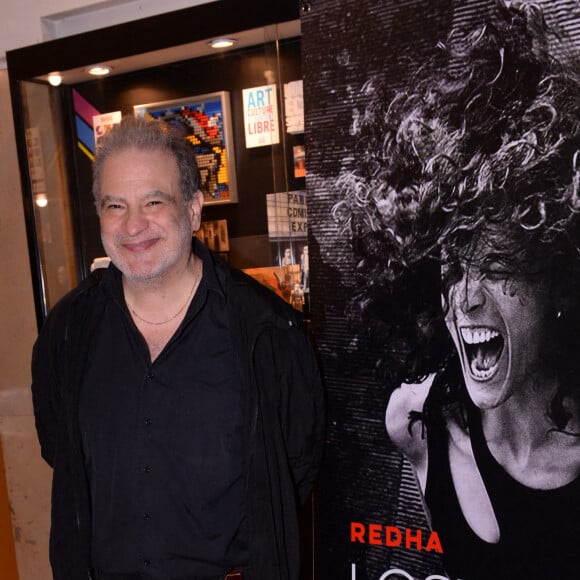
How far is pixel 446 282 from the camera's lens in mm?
1782

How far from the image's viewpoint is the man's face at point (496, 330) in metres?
1.70

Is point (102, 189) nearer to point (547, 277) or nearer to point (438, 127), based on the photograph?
point (438, 127)

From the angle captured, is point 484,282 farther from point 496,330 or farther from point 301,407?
point 301,407

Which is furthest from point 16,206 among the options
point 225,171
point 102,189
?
point 102,189

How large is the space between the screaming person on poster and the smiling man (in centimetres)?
36

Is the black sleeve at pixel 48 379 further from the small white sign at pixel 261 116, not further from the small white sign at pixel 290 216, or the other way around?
the small white sign at pixel 261 116

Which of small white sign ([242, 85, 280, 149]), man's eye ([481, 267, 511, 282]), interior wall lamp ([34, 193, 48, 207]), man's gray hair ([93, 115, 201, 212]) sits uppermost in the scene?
small white sign ([242, 85, 280, 149])

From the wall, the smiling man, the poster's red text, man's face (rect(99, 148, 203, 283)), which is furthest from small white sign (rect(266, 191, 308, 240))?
the wall

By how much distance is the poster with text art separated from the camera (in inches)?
64.9

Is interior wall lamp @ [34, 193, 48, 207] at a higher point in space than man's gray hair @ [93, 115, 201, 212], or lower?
lower

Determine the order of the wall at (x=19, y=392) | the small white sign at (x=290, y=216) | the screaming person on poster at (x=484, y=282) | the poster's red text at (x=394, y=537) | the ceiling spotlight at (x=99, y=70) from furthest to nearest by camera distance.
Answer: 1. the wall at (x=19, y=392)
2. the ceiling spotlight at (x=99, y=70)
3. the small white sign at (x=290, y=216)
4. the poster's red text at (x=394, y=537)
5. the screaming person on poster at (x=484, y=282)

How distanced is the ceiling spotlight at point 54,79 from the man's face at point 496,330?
180 cm

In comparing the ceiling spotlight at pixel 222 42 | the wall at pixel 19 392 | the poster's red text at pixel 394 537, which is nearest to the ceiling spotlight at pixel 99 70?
the ceiling spotlight at pixel 222 42

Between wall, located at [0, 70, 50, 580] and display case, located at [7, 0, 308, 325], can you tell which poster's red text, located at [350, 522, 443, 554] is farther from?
wall, located at [0, 70, 50, 580]
